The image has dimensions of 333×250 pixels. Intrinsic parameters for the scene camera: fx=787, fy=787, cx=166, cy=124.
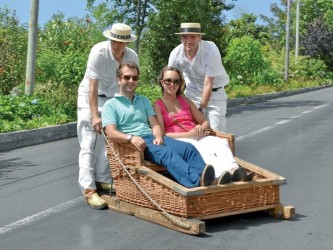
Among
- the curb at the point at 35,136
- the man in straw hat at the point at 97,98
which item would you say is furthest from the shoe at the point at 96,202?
the curb at the point at 35,136

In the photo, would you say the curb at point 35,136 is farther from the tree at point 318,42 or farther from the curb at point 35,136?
the tree at point 318,42

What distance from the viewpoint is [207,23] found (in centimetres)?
2373

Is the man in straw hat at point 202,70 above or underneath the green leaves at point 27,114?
above

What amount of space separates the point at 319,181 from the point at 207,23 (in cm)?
1517

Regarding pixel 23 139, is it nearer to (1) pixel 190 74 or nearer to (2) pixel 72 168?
(2) pixel 72 168

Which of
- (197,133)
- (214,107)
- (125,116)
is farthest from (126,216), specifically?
(214,107)

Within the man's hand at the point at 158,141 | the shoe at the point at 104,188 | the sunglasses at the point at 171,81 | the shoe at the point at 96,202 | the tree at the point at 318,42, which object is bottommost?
the shoe at the point at 96,202

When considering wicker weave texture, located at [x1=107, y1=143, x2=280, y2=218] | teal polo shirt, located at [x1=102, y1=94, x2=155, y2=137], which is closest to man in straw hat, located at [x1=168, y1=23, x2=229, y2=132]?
teal polo shirt, located at [x1=102, y1=94, x2=155, y2=137]

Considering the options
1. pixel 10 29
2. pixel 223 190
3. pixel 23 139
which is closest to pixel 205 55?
pixel 223 190

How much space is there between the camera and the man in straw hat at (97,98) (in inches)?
298

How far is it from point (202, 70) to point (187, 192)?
2284 millimetres

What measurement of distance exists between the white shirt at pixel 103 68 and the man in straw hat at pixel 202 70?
0.63m

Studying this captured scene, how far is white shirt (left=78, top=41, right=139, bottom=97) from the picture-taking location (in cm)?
771

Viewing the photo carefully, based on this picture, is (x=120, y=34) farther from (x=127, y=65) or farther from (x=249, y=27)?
(x=249, y=27)
